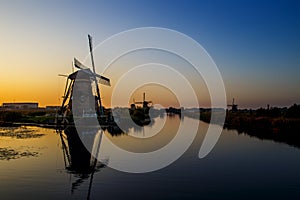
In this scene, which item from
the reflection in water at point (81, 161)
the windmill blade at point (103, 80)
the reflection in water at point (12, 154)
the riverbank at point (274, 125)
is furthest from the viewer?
the windmill blade at point (103, 80)

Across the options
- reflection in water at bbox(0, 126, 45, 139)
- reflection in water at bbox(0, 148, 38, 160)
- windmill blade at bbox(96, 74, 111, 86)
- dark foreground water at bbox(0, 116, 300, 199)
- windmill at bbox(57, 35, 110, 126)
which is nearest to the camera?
dark foreground water at bbox(0, 116, 300, 199)

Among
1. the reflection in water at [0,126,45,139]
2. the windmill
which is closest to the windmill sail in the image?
the windmill

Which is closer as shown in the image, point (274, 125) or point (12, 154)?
point (12, 154)

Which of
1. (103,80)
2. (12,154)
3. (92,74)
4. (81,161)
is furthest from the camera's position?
(103,80)

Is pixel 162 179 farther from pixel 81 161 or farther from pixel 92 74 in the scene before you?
pixel 92 74

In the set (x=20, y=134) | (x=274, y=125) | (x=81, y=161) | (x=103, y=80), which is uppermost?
(x=103, y=80)

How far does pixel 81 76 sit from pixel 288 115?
29686mm

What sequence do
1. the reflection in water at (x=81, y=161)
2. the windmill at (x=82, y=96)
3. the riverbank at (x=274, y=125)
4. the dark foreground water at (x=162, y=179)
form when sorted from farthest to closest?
the windmill at (x=82, y=96), the riverbank at (x=274, y=125), the reflection in water at (x=81, y=161), the dark foreground water at (x=162, y=179)

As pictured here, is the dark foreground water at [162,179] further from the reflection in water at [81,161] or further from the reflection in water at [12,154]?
the reflection in water at [81,161]

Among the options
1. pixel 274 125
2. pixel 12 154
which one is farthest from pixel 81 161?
pixel 274 125

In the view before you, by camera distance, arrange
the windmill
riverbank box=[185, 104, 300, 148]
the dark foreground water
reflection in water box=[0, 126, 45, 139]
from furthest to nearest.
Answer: the windmill → riverbank box=[185, 104, 300, 148] → reflection in water box=[0, 126, 45, 139] → the dark foreground water

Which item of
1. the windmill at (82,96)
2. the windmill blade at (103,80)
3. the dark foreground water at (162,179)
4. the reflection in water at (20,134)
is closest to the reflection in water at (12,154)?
the dark foreground water at (162,179)

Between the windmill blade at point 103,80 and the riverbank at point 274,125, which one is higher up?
the windmill blade at point 103,80

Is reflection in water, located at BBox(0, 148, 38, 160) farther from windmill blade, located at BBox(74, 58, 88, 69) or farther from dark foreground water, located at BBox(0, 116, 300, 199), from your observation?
windmill blade, located at BBox(74, 58, 88, 69)
